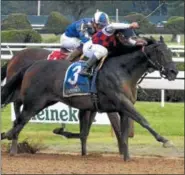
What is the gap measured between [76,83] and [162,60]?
1.16 meters

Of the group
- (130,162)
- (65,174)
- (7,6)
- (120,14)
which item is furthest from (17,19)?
(65,174)

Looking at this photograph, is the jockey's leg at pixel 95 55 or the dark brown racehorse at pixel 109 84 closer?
the dark brown racehorse at pixel 109 84

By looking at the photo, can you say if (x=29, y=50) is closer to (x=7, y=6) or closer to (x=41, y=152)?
(x=7, y=6)

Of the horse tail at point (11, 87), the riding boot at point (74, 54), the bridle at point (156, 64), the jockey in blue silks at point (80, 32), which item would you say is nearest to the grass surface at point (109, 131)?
the horse tail at point (11, 87)

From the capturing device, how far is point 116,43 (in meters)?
9.50

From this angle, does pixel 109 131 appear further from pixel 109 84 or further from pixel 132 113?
pixel 132 113

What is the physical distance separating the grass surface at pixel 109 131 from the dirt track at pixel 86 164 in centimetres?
112

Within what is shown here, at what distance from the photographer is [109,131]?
13148mm

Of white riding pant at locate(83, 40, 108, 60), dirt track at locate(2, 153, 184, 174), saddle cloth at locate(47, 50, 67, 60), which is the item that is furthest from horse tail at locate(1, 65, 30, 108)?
white riding pant at locate(83, 40, 108, 60)

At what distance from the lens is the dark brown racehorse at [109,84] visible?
9.16 metres

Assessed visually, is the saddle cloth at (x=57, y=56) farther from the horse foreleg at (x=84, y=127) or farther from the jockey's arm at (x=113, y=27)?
the jockey's arm at (x=113, y=27)

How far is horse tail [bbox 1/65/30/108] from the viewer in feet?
34.0

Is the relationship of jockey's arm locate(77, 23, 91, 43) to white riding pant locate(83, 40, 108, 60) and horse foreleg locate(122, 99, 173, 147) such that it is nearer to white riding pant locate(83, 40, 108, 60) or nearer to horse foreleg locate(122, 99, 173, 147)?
white riding pant locate(83, 40, 108, 60)

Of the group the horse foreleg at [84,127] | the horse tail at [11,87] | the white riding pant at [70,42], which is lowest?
the horse foreleg at [84,127]
